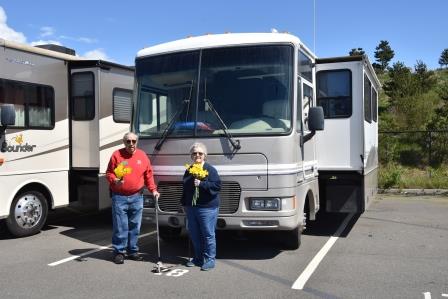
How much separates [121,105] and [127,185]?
3.85 meters

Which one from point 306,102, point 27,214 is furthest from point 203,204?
point 27,214

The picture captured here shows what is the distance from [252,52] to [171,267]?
291 cm

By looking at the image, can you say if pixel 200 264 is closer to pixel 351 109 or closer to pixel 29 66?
pixel 351 109

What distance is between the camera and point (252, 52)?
6.68 metres

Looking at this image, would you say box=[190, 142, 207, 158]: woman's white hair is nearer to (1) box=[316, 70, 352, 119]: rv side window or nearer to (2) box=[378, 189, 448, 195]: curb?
(1) box=[316, 70, 352, 119]: rv side window

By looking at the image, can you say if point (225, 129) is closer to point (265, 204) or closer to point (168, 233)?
point (265, 204)

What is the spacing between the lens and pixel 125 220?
6.86 m

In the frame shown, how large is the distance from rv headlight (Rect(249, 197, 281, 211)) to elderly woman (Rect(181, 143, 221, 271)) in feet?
1.47

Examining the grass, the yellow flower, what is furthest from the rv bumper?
the grass

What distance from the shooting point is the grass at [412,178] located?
49.0ft

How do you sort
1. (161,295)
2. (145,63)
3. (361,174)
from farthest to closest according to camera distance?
(361,174) < (145,63) < (161,295)

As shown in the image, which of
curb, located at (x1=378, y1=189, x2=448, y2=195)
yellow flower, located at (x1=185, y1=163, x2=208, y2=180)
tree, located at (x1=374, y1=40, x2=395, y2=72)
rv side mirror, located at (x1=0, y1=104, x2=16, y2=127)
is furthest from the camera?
tree, located at (x1=374, y1=40, x2=395, y2=72)

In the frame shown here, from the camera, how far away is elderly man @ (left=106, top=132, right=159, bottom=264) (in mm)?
6719

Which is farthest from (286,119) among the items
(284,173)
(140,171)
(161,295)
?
(161,295)
